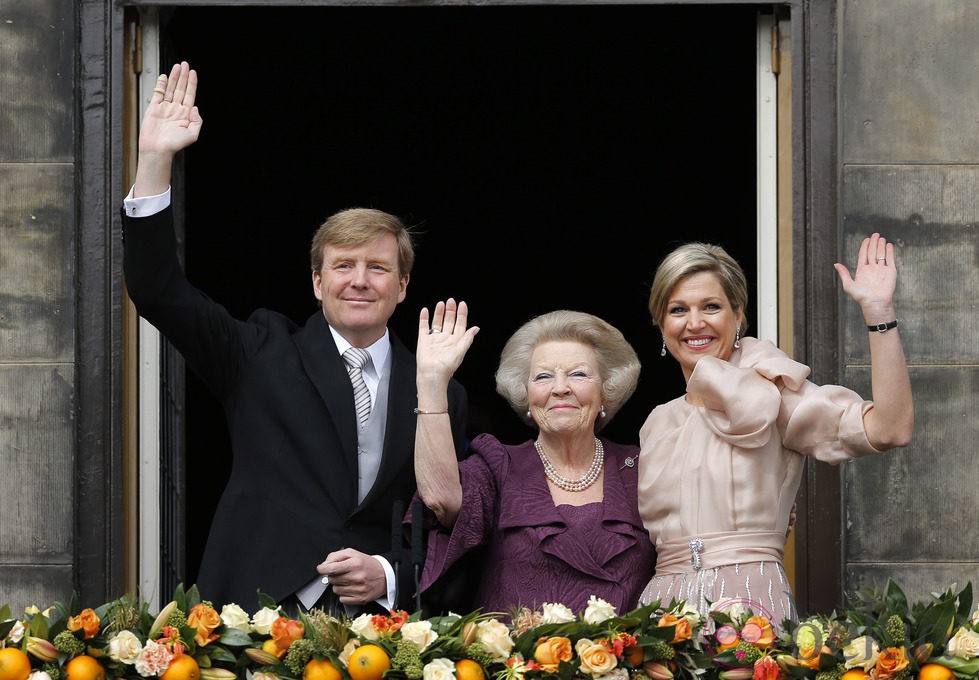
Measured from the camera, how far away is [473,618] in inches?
141

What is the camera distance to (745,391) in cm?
402

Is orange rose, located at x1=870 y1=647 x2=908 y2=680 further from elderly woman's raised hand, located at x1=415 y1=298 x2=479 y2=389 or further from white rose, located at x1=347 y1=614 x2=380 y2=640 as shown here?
elderly woman's raised hand, located at x1=415 y1=298 x2=479 y2=389

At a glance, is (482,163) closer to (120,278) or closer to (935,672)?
(120,278)

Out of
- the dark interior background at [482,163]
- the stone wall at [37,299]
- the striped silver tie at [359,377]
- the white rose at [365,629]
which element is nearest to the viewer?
the white rose at [365,629]

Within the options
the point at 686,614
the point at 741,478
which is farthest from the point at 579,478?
the point at 686,614

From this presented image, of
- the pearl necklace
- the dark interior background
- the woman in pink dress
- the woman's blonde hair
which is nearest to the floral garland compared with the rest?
the woman in pink dress

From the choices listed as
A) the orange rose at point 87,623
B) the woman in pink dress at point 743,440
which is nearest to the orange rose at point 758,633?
the woman in pink dress at point 743,440

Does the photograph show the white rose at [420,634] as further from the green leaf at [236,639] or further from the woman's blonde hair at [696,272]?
the woman's blonde hair at [696,272]

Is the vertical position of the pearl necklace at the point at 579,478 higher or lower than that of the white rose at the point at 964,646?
higher

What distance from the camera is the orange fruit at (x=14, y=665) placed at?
345cm

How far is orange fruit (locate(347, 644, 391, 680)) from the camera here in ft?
11.3

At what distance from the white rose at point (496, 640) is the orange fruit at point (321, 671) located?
35 centimetres

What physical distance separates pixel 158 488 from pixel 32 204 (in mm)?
1021

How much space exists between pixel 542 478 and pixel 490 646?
34.0 inches
